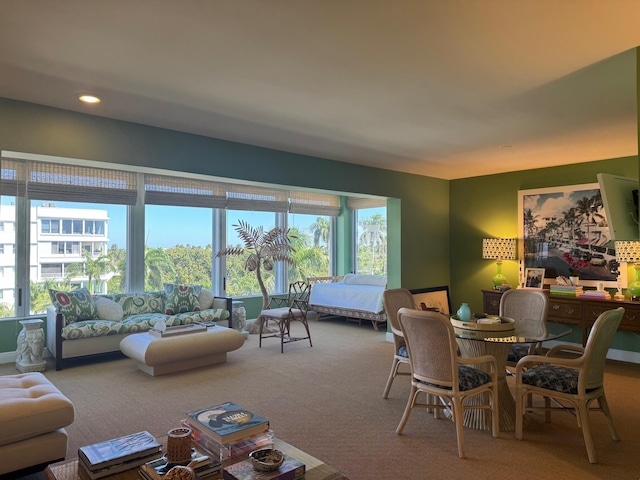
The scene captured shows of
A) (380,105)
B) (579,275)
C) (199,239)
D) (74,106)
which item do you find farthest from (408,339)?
(199,239)

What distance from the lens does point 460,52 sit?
→ 8.70 ft

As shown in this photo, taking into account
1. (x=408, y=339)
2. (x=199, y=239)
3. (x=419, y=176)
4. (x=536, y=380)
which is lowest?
(x=536, y=380)

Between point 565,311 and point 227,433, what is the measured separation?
4933 mm

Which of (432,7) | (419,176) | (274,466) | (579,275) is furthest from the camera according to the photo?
(419,176)

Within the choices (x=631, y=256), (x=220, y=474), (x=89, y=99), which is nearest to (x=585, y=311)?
(x=631, y=256)

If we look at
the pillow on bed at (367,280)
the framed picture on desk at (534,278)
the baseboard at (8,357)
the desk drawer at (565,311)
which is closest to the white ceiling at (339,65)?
the desk drawer at (565,311)

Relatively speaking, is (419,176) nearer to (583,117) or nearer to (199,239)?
(583,117)

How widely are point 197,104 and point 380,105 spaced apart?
156cm

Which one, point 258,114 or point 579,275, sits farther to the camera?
point 579,275

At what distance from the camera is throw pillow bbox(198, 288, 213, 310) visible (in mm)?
6273

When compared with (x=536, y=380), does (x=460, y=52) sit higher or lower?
higher

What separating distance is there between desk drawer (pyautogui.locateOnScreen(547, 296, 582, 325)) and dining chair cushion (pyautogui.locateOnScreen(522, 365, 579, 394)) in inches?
98.5

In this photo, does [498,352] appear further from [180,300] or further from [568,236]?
[180,300]

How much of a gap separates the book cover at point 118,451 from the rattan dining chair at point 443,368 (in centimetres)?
177
